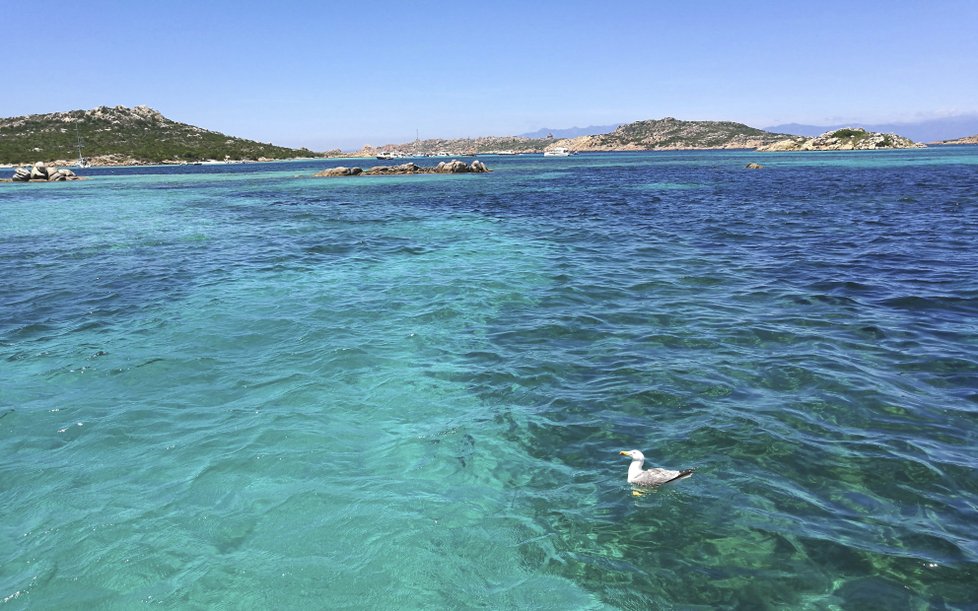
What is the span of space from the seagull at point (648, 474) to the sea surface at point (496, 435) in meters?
0.22

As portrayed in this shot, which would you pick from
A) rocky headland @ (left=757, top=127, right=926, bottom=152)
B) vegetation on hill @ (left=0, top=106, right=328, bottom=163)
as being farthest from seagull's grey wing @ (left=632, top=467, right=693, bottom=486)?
vegetation on hill @ (left=0, top=106, right=328, bottom=163)

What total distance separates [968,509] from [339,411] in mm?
8470

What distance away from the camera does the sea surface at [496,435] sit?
17.7ft

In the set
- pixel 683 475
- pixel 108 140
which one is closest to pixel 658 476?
pixel 683 475

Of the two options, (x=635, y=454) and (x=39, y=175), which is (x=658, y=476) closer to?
(x=635, y=454)

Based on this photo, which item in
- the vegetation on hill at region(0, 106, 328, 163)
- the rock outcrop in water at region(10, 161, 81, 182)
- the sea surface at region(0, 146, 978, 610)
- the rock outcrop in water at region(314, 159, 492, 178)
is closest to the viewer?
the sea surface at region(0, 146, 978, 610)

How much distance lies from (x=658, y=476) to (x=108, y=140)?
20437 centimetres

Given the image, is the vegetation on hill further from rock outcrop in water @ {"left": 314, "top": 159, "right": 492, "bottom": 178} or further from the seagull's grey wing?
the seagull's grey wing

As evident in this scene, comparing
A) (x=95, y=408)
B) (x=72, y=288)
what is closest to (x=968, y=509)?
(x=95, y=408)

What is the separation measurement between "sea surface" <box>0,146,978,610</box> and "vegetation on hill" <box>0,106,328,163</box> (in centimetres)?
15976

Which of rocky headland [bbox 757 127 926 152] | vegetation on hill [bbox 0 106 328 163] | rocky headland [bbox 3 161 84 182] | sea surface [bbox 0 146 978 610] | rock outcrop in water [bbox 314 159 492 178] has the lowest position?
sea surface [bbox 0 146 978 610]

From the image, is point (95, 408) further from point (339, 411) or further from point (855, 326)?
point (855, 326)

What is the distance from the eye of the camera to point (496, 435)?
319 inches

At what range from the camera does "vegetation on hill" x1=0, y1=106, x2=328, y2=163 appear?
142 metres
